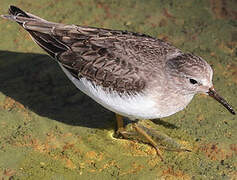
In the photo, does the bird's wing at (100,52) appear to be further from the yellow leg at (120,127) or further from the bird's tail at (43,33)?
the yellow leg at (120,127)

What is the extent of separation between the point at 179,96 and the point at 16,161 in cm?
259

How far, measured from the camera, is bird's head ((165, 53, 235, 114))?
5.85 m

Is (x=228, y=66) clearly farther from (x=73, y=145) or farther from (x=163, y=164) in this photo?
(x=73, y=145)

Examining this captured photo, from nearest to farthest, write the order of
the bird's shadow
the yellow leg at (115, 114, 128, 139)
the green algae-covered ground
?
the green algae-covered ground
the yellow leg at (115, 114, 128, 139)
the bird's shadow

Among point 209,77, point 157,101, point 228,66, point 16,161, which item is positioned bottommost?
point 16,161

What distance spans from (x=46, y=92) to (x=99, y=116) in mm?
1099

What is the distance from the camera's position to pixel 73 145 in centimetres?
649

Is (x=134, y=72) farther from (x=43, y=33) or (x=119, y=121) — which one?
(x=43, y=33)

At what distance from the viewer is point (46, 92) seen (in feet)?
24.3

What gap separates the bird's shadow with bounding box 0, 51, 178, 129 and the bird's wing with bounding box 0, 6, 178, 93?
3.31 ft

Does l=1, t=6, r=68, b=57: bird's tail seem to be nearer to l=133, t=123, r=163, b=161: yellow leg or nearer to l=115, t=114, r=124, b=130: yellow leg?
l=115, t=114, r=124, b=130: yellow leg

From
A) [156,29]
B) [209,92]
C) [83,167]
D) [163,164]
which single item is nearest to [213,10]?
[156,29]

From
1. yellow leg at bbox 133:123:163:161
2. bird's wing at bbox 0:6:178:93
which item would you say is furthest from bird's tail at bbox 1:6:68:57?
yellow leg at bbox 133:123:163:161

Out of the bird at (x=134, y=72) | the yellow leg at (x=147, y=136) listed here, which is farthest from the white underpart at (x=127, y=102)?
the yellow leg at (x=147, y=136)
